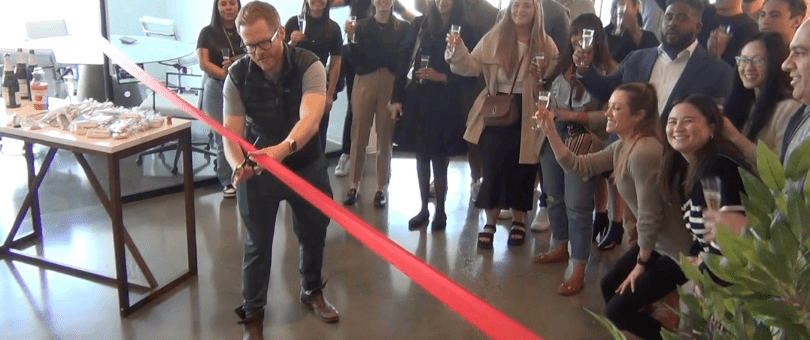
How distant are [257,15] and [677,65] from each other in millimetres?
1812

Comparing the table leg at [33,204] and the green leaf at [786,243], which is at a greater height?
the green leaf at [786,243]

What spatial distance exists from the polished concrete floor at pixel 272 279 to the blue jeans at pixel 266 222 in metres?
0.26

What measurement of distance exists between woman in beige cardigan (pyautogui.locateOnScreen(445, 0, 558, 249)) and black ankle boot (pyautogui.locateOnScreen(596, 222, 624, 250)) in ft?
1.62

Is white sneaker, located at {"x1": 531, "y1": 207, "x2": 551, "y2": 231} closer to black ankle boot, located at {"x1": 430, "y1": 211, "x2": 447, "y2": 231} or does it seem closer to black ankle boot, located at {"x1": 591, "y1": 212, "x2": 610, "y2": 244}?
black ankle boot, located at {"x1": 591, "y1": 212, "x2": 610, "y2": 244}

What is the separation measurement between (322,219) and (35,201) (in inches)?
75.4

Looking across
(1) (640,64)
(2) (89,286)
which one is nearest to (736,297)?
(1) (640,64)

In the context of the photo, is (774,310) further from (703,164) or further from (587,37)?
(587,37)

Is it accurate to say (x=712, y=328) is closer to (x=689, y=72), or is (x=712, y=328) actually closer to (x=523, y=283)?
(x=689, y=72)

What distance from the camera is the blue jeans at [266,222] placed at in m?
2.82

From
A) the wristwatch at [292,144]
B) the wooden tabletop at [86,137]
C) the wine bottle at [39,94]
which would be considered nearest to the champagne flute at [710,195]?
the wristwatch at [292,144]

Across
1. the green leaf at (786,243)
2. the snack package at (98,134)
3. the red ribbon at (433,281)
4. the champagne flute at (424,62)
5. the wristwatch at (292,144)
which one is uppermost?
the green leaf at (786,243)

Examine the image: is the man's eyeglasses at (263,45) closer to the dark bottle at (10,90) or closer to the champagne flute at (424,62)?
the champagne flute at (424,62)

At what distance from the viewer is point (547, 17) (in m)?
4.13

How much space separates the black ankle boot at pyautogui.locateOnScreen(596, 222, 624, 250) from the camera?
4.12 metres
